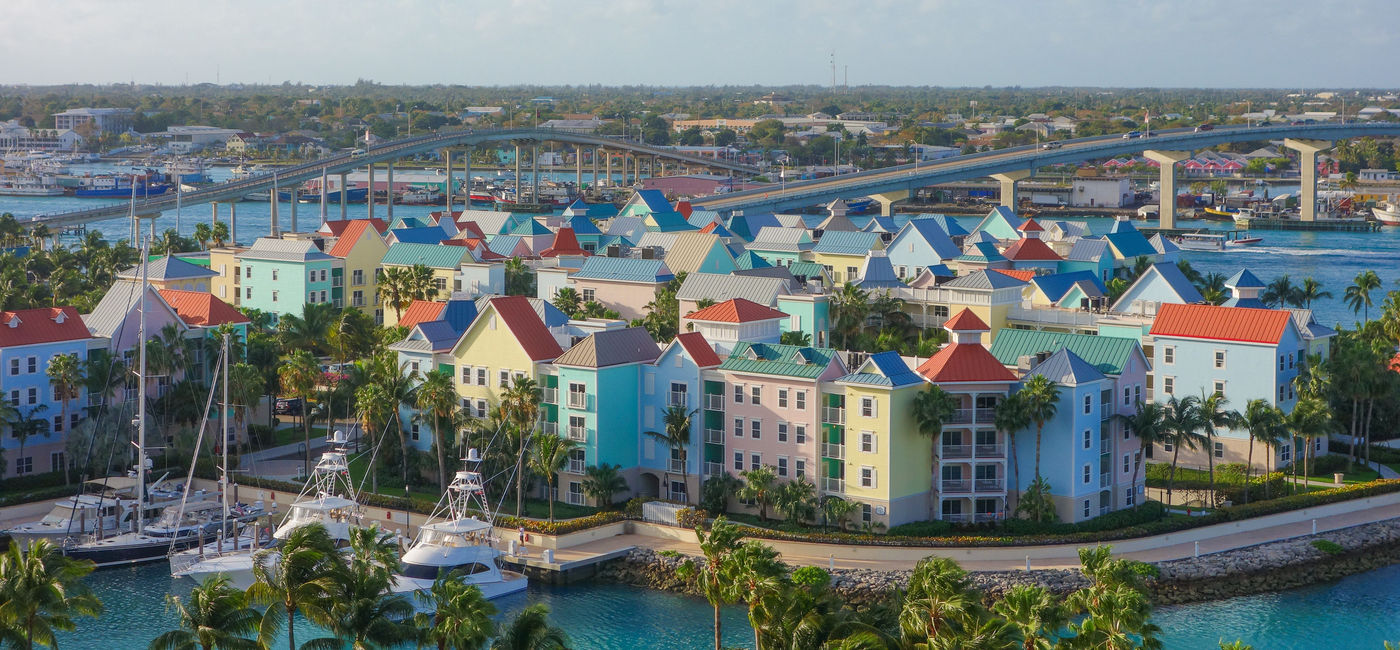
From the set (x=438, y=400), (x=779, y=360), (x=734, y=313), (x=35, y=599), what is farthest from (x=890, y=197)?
(x=35, y=599)

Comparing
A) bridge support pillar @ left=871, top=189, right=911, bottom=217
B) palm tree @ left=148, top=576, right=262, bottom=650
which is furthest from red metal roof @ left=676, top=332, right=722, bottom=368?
bridge support pillar @ left=871, top=189, right=911, bottom=217

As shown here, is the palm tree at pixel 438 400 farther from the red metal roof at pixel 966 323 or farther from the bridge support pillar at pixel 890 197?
the bridge support pillar at pixel 890 197

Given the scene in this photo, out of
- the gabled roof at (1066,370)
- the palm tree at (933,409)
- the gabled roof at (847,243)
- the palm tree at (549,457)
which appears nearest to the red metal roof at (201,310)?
the palm tree at (549,457)

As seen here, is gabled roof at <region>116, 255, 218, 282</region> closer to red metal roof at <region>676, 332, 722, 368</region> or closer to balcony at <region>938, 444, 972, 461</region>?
red metal roof at <region>676, 332, 722, 368</region>

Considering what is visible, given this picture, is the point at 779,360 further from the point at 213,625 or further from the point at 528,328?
the point at 213,625

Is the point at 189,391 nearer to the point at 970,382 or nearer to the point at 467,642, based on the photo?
the point at 970,382

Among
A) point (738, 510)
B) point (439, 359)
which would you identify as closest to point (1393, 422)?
point (738, 510)
